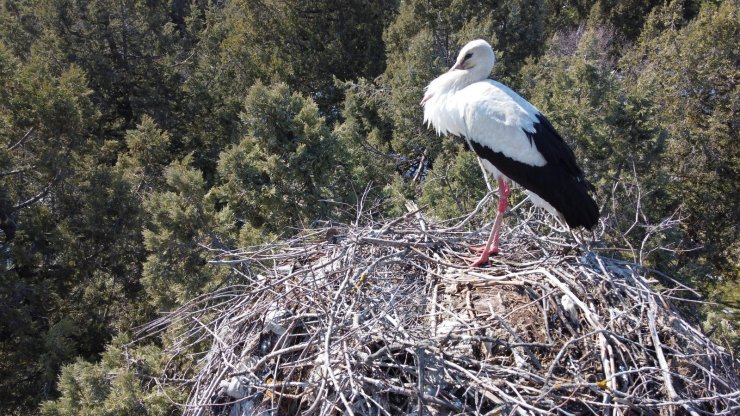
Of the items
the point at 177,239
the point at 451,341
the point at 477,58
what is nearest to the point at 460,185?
the point at 477,58

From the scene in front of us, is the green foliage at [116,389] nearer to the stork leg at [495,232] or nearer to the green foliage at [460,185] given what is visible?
the stork leg at [495,232]

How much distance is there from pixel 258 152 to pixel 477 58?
3498mm

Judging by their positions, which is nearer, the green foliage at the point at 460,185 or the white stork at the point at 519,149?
the white stork at the point at 519,149

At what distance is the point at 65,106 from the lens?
8688 mm

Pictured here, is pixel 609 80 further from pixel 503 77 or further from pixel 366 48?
pixel 366 48

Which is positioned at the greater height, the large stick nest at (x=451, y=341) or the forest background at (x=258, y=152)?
the large stick nest at (x=451, y=341)

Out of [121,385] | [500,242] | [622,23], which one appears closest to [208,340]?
[121,385]

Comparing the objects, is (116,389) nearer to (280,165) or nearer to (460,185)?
(280,165)

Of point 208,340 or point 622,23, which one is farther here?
point 622,23

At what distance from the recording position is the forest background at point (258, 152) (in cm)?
701

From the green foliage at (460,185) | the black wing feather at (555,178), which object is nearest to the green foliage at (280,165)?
the green foliage at (460,185)

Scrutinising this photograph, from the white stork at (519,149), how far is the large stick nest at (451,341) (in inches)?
12.1

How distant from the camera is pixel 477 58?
505 cm

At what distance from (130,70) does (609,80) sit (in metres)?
10.2
